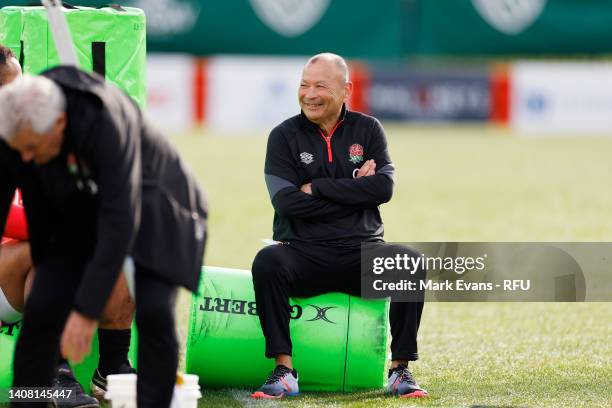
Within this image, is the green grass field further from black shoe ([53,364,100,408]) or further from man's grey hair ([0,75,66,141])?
man's grey hair ([0,75,66,141])

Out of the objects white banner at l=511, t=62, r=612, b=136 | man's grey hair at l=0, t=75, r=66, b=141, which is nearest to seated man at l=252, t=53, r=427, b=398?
man's grey hair at l=0, t=75, r=66, b=141

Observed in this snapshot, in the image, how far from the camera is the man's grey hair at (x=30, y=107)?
12.0 ft

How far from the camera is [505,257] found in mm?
8430

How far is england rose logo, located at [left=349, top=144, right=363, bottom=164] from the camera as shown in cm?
552

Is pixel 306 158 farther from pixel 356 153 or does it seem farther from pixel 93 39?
pixel 93 39

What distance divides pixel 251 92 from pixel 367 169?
1748 centimetres

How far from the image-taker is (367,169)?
215 inches

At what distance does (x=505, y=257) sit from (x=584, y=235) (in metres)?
2.35

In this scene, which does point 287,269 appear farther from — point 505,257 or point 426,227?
point 426,227

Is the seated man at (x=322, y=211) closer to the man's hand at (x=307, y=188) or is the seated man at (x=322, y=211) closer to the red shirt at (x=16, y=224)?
the man's hand at (x=307, y=188)

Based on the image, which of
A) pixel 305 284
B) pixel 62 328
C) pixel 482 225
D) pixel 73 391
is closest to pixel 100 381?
pixel 73 391

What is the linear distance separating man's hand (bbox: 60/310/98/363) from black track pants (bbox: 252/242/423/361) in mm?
1498

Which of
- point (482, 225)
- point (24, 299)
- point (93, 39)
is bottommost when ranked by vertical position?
point (482, 225)


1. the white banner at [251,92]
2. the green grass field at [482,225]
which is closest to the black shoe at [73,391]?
the green grass field at [482,225]
